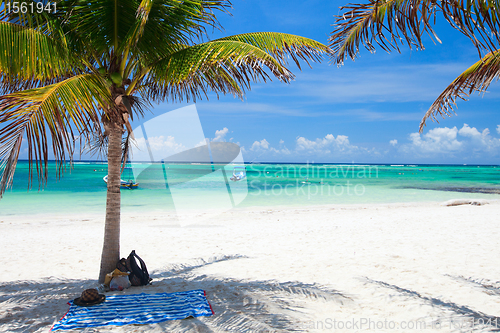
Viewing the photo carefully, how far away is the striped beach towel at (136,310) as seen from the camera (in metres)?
3.23

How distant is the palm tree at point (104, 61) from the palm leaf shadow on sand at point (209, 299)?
845 mm

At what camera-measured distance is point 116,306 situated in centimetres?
359

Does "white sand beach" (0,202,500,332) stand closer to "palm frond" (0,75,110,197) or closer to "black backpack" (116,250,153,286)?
"black backpack" (116,250,153,286)

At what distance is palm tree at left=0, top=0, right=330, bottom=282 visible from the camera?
261 cm

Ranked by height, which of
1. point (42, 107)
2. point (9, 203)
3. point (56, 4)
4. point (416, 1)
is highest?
point (56, 4)

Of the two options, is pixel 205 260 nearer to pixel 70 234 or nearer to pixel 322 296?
pixel 322 296

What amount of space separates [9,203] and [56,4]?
58.3 feet

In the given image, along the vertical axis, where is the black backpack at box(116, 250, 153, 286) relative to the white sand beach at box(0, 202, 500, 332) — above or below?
above

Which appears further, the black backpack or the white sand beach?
the black backpack

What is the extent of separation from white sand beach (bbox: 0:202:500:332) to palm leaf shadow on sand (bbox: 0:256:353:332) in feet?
0.05

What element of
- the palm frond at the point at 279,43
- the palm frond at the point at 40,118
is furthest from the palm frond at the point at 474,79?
the palm frond at the point at 40,118

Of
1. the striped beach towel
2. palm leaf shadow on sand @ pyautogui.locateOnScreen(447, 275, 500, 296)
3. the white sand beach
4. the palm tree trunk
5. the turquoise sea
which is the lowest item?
the turquoise sea

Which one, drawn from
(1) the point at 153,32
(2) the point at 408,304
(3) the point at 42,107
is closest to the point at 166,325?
(3) the point at 42,107

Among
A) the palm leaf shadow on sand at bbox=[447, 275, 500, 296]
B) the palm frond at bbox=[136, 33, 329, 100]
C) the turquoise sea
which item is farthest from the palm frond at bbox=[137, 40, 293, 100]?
the palm leaf shadow on sand at bbox=[447, 275, 500, 296]
